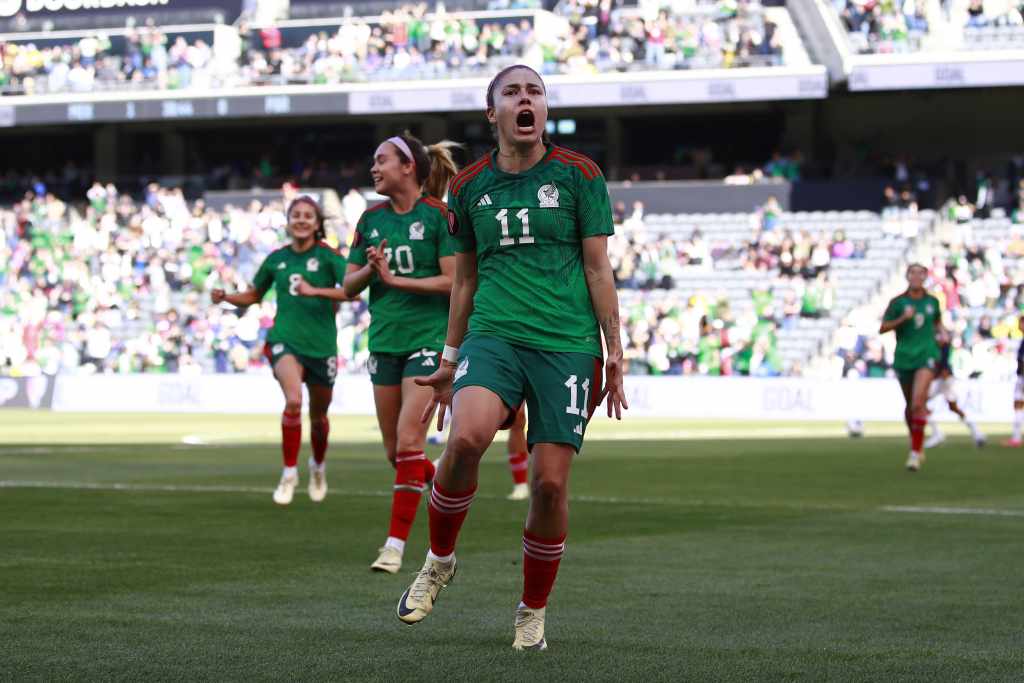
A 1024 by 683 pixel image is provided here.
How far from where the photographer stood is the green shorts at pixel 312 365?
13.6 meters

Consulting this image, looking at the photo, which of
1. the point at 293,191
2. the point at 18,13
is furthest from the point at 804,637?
the point at 18,13

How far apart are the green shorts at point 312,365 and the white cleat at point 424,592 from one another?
6484 mm

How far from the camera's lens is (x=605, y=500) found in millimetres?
14953

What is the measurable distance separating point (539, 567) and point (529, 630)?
0.26m

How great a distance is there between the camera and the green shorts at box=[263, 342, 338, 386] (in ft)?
44.5

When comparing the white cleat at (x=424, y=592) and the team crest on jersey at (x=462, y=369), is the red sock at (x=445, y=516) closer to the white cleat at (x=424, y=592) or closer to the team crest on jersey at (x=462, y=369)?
the white cleat at (x=424, y=592)

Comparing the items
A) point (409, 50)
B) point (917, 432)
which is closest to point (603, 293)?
point (917, 432)

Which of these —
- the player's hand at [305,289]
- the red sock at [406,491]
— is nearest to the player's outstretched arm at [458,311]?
the red sock at [406,491]

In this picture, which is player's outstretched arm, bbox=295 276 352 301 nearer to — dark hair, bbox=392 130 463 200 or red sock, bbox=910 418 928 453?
dark hair, bbox=392 130 463 200

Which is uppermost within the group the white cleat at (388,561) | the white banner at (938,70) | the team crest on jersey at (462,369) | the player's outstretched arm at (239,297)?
the white banner at (938,70)

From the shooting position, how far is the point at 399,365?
35.0ft

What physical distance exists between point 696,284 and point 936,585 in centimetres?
2936

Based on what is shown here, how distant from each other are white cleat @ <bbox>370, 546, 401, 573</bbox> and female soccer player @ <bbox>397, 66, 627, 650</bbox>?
2.44 meters

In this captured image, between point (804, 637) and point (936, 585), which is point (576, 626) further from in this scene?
point (936, 585)
